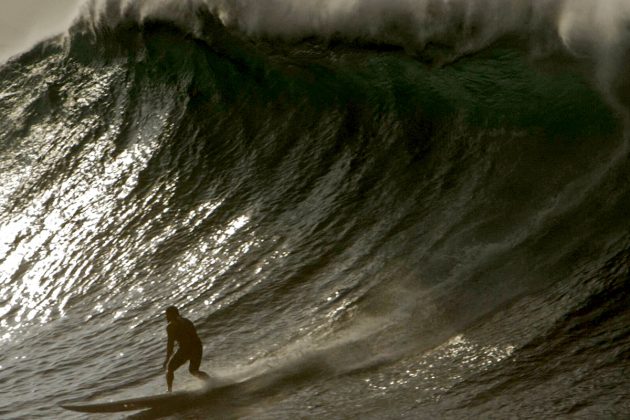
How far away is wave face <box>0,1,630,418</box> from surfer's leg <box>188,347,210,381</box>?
5.4 inches

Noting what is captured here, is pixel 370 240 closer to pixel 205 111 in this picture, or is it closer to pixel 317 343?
pixel 317 343

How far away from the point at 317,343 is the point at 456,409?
1.51 m

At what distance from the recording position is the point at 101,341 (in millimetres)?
8078

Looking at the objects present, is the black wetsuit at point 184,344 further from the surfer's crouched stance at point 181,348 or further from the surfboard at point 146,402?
the surfboard at point 146,402

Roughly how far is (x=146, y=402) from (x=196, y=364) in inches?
16.3

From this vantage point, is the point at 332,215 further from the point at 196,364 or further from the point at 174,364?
the point at 174,364

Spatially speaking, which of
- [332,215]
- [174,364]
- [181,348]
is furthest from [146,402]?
[332,215]

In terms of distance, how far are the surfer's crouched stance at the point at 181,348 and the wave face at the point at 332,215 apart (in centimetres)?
17

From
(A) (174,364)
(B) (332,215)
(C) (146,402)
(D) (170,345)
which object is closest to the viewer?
(C) (146,402)

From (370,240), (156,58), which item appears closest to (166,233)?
(370,240)

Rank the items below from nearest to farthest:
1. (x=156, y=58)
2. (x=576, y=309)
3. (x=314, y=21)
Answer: (x=576, y=309), (x=314, y=21), (x=156, y=58)

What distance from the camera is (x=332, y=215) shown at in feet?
29.8

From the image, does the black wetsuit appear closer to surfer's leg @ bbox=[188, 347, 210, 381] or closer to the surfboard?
surfer's leg @ bbox=[188, 347, 210, 381]

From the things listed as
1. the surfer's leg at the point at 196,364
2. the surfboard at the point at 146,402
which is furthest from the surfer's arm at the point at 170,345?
the surfboard at the point at 146,402
